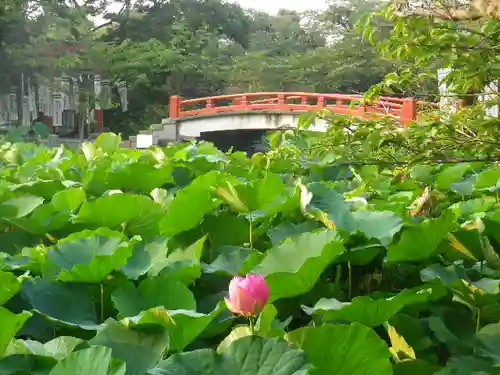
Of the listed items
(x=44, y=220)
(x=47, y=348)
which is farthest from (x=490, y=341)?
(x=44, y=220)

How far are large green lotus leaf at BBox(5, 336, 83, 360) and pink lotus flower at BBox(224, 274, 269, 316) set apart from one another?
0.56ft

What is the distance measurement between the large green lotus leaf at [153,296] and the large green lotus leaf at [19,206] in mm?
393

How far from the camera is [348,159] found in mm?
1271

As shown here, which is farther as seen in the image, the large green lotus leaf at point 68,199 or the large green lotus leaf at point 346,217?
the large green lotus leaf at point 68,199

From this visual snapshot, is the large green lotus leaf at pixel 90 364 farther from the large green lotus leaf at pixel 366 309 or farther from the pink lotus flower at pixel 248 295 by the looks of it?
the large green lotus leaf at pixel 366 309

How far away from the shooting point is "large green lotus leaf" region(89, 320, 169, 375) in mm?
540

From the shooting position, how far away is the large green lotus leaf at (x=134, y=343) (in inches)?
21.2

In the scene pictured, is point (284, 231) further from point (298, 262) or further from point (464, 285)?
point (464, 285)

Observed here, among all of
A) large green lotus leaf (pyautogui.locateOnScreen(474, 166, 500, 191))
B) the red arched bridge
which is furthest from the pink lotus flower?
the red arched bridge

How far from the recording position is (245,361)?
1.49 feet

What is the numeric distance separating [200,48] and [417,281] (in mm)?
17397

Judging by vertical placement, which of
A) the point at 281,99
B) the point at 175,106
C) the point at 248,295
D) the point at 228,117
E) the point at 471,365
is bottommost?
the point at 228,117

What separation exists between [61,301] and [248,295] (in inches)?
11.9

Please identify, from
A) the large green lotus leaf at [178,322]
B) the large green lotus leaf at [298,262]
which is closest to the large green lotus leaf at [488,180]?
the large green lotus leaf at [298,262]
